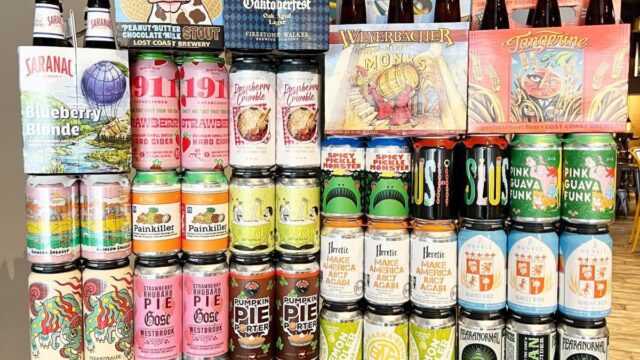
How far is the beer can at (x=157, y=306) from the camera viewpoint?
152 centimetres

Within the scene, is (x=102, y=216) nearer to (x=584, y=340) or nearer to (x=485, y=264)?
(x=485, y=264)

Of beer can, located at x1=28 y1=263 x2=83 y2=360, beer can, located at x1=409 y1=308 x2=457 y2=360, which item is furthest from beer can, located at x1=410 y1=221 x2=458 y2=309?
beer can, located at x1=28 y1=263 x2=83 y2=360

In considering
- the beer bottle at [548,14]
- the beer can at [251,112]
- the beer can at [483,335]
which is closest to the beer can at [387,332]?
the beer can at [483,335]

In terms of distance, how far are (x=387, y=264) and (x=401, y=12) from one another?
77 cm

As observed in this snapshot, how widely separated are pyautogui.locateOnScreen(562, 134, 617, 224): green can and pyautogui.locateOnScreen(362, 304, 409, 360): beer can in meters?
0.57

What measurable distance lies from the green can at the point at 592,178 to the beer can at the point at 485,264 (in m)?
0.22

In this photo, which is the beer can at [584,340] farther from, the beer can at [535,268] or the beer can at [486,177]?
the beer can at [486,177]

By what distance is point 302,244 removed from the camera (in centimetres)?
159

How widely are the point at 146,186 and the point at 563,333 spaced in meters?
1.25

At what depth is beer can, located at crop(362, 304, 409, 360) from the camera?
1.58 metres

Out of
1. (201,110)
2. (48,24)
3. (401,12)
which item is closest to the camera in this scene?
(48,24)

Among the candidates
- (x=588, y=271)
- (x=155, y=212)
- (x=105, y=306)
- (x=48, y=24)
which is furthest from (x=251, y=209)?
(x=588, y=271)

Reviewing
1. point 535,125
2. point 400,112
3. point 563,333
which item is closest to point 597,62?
point 535,125

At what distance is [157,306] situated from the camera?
60.2 inches
